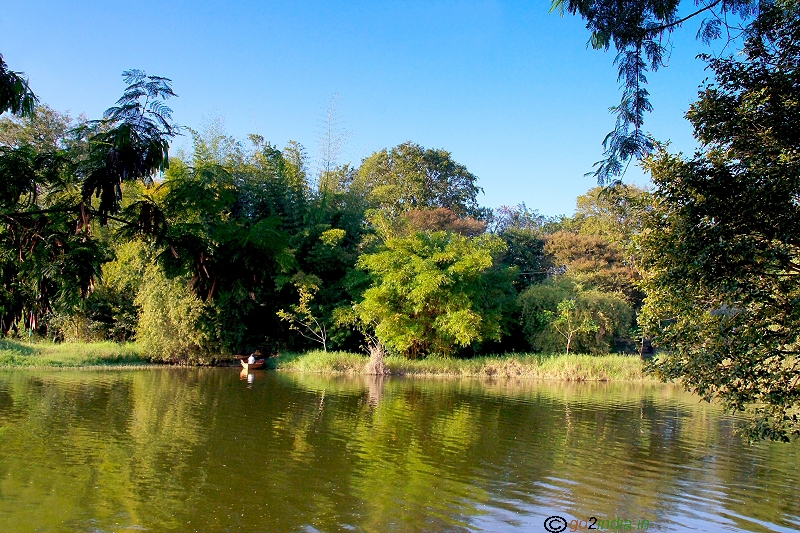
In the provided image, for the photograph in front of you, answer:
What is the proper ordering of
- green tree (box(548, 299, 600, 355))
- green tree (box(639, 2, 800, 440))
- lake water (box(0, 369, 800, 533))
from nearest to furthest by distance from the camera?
green tree (box(639, 2, 800, 440)) → lake water (box(0, 369, 800, 533)) → green tree (box(548, 299, 600, 355))

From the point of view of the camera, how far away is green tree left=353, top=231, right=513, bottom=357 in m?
23.7

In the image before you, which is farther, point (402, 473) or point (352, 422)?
point (352, 422)

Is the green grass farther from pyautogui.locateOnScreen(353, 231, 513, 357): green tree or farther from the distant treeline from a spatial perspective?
pyautogui.locateOnScreen(353, 231, 513, 357): green tree

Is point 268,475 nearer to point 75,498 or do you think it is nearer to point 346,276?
point 75,498

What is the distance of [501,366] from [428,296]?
12.4ft

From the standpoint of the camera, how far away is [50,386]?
50.6 feet

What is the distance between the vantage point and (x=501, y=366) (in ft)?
77.4

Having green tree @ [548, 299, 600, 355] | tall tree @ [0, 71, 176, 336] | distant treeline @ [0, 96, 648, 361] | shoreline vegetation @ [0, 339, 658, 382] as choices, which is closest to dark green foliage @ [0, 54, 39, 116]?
tall tree @ [0, 71, 176, 336]

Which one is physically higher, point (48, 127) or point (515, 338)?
point (48, 127)

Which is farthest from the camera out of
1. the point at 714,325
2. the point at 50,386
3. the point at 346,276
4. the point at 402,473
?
the point at 346,276

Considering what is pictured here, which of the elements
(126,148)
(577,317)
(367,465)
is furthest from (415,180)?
(126,148)

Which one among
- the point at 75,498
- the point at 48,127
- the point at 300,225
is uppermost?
the point at 48,127

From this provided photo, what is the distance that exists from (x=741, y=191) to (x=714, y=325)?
1365 millimetres

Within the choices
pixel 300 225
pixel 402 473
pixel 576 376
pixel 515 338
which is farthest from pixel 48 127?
pixel 402 473
